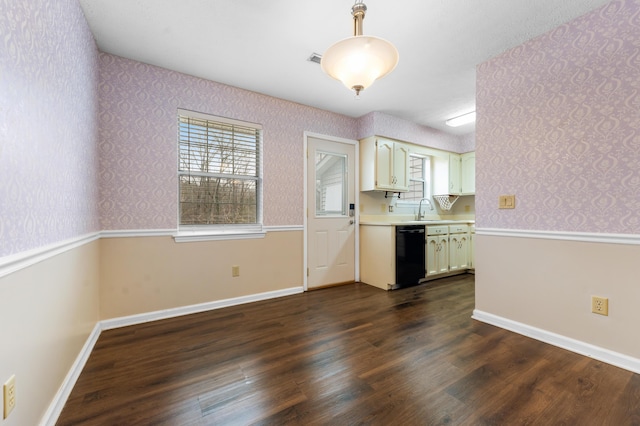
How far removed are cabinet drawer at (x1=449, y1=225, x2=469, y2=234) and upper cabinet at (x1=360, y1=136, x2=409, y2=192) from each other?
0.96 m

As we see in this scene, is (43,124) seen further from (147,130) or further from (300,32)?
(300,32)

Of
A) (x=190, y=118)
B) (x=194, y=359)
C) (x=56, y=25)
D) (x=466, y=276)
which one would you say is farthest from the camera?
(x=466, y=276)

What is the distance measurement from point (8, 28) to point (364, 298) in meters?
3.34

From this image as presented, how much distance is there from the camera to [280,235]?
3451 millimetres

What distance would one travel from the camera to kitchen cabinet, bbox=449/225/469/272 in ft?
14.2

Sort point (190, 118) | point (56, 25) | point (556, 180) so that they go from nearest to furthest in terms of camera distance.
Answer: point (56, 25) → point (556, 180) → point (190, 118)

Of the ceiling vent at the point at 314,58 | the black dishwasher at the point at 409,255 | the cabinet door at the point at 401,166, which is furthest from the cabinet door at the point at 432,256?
the ceiling vent at the point at 314,58

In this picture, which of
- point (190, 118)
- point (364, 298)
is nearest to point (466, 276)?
point (364, 298)

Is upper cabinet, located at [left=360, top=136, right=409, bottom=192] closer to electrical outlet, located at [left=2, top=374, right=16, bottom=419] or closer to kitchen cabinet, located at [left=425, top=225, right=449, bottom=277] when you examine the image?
kitchen cabinet, located at [left=425, top=225, right=449, bottom=277]

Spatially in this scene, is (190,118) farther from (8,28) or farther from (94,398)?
(94,398)

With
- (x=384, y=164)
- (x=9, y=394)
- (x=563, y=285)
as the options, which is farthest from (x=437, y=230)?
(x=9, y=394)

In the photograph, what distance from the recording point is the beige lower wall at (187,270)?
8.32 ft

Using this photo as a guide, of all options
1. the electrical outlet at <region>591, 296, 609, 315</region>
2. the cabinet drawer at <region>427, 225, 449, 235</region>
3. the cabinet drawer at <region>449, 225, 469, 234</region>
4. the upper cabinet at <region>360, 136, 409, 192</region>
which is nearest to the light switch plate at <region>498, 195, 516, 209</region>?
the electrical outlet at <region>591, 296, 609, 315</region>

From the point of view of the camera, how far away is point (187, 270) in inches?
113
